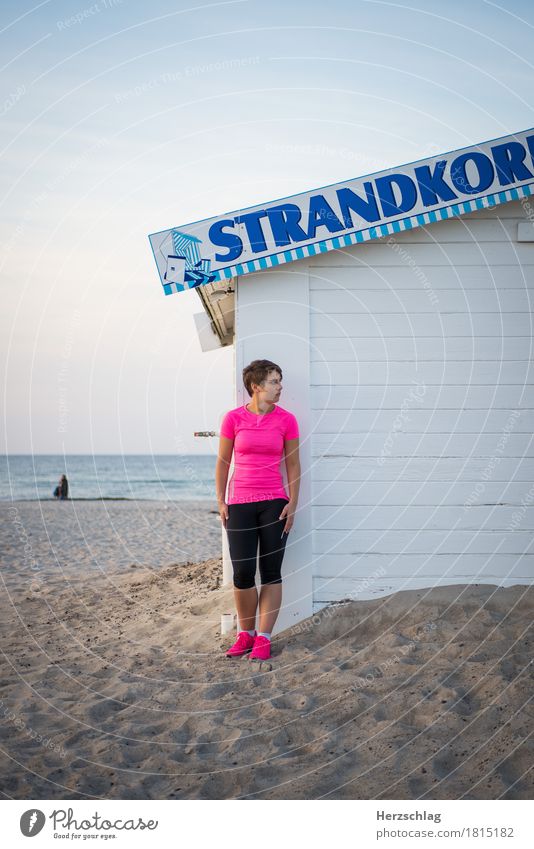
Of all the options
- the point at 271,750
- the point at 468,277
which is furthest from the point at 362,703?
the point at 468,277

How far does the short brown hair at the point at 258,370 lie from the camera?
15.5ft

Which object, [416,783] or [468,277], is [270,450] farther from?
[416,783]

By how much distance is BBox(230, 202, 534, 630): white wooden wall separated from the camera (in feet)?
16.6

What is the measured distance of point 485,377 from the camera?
5.20 m

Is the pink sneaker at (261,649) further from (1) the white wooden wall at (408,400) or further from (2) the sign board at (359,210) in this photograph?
(2) the sign board at (359,210)

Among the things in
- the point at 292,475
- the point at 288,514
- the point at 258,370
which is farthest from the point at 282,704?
the point at 258,370

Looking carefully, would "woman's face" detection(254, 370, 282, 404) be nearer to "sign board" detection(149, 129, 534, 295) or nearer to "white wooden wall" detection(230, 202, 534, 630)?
"white wooden wall" detection(230, 202, 534, 630)

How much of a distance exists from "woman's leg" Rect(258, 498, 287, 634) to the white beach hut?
0.70 feet

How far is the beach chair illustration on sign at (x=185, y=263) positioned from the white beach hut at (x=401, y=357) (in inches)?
1.6

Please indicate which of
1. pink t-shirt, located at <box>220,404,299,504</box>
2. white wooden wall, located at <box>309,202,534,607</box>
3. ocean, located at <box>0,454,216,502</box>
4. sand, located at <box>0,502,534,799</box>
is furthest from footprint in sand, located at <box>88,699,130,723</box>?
ocean, located at <box>0,454,216,502</box>

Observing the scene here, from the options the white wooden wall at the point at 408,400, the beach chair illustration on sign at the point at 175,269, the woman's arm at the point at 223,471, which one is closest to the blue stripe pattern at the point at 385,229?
the white wooden wall at the point at 408,400

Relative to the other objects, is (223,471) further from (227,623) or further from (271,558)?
(227,623)

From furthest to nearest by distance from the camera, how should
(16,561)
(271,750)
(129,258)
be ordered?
(16,561) → (129,258) → (271,750)

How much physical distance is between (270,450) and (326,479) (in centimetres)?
53
